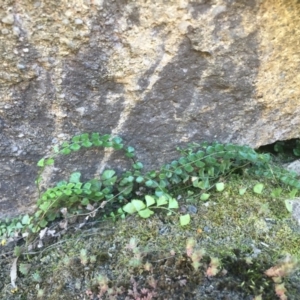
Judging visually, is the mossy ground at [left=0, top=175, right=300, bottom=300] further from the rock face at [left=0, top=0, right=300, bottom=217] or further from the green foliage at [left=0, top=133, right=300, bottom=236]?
the rock face at [left=0, top=0, right=300, bottom=217]

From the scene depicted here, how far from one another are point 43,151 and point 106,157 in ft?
0.62

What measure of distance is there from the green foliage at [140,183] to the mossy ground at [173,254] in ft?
0.11

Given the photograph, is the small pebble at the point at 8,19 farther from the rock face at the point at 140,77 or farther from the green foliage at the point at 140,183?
the green foliage at the point at 140,183

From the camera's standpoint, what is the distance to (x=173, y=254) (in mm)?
1045

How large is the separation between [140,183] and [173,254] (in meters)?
0.29

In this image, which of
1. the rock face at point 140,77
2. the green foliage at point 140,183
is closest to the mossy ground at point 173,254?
the green foliage at point 140,183

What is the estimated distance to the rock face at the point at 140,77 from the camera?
3.38ft

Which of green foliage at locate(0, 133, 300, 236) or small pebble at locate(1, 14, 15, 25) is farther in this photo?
green foliage at locate(0, 133, 300, 236)

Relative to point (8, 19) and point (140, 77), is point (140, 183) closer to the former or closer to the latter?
point (140, 77)

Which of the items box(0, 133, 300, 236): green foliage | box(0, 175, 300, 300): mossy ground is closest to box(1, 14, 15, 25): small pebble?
box(0, 133, 300, 236): green foliage

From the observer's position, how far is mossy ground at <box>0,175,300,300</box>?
981 mm

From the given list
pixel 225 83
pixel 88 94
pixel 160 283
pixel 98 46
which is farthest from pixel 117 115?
pixel 160 283

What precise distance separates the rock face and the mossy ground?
191mm

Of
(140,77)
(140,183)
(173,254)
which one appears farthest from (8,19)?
(173,254)
